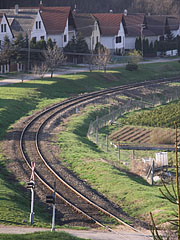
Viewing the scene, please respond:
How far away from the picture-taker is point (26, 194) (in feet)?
80.9

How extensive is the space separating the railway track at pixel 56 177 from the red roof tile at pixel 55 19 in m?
31.2

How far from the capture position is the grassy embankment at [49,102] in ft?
72.0

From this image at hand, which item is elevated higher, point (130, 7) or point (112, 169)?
point (130, 7)

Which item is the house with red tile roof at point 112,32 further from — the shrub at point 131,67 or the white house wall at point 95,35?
the shrub at point 131,67

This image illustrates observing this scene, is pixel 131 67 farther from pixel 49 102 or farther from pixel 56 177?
pixel 56 177

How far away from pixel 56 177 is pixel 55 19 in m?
55.6

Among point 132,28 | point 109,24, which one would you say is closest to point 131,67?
point 109,24

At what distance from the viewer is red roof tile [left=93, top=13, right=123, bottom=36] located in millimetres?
86819

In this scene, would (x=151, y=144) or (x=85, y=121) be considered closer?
(x=151, y=144)

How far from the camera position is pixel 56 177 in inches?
1059

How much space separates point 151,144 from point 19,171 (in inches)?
501

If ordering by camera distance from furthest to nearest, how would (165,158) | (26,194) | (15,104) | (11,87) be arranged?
(11,87)
(15,104)
(165,158)
(26,194)

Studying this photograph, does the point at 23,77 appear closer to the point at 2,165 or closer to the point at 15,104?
the point at 15,104

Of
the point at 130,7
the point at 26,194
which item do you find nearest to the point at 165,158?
A: the point at 26,194
